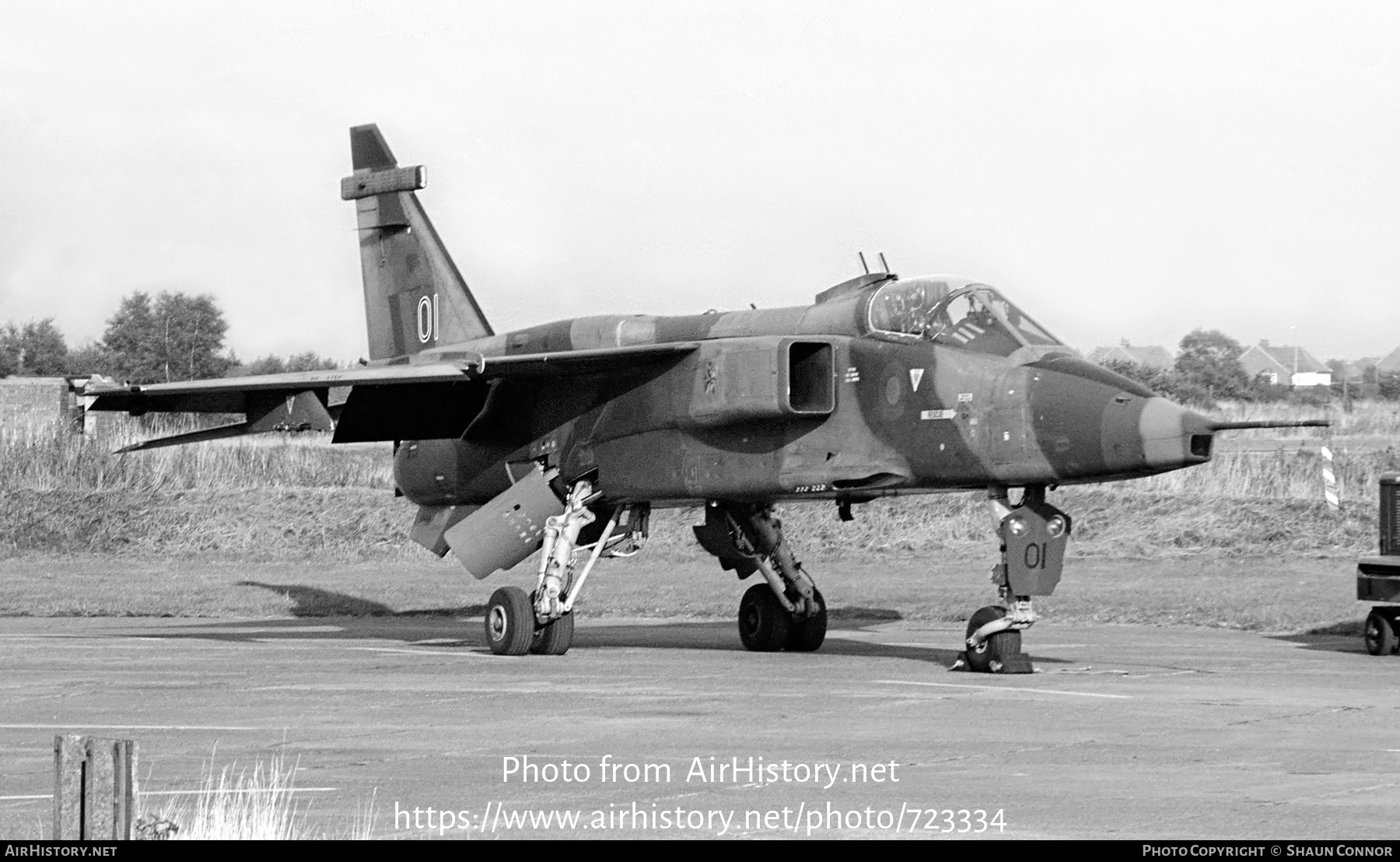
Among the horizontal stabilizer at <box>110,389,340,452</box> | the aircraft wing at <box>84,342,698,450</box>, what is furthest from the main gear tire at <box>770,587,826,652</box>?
the horizontal stabilizer at <box>110,389,340,452</box>

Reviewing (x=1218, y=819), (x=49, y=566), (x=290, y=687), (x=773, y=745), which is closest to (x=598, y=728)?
(x=773, y=745)

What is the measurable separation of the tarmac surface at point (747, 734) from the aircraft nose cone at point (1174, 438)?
1.83m

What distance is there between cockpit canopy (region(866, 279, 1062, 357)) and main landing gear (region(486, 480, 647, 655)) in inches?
154

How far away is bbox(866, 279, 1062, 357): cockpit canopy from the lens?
16.0 meters

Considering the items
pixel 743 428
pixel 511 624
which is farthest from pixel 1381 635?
pixel 511 624

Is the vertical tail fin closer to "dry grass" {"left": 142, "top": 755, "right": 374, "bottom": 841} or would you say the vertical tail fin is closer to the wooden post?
"dry grass" {"left": 142, "top": 755, "right": 374, "bottom": 841}

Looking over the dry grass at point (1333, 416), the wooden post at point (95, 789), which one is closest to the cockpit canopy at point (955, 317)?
the wooden post at point (95, 789)

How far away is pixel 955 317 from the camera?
16203 mm

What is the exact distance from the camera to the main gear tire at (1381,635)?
1725cm

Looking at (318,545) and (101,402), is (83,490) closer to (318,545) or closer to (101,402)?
(318,545)

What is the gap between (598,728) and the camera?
38.9 feet

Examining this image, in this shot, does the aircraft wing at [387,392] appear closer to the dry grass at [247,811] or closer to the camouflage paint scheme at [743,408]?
the camouflage paint scheme at [743,408]
